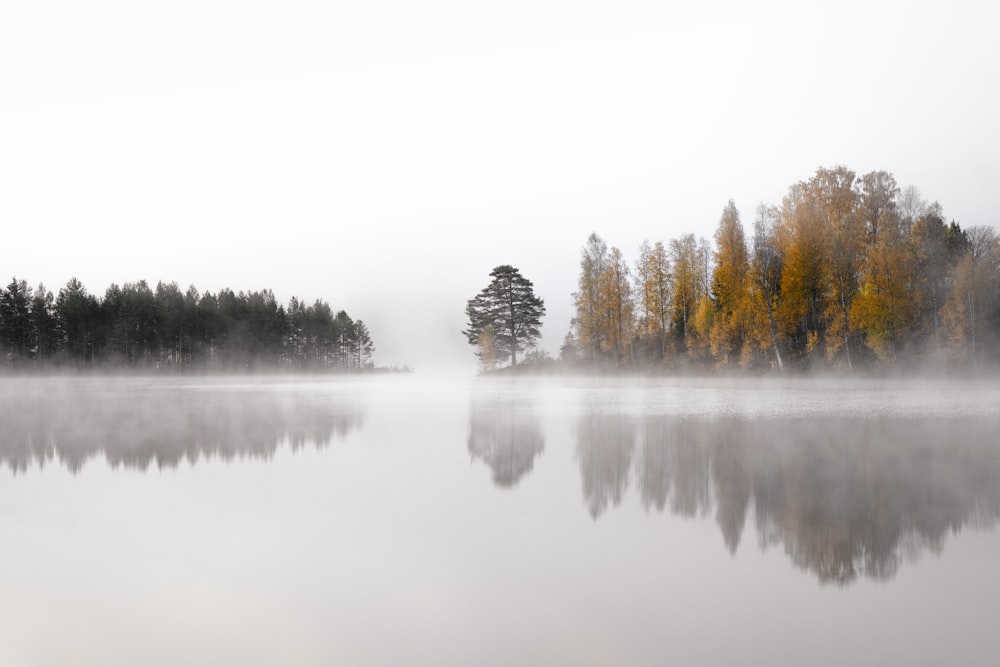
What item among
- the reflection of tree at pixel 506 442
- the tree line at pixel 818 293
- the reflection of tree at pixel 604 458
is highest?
the tree line at pixel 818 293

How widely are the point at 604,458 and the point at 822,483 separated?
411 cm

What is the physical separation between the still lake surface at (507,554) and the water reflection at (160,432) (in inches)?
10.5

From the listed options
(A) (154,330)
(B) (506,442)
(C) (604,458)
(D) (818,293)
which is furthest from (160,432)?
(A) (154,330)

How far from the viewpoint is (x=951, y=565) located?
589 cm

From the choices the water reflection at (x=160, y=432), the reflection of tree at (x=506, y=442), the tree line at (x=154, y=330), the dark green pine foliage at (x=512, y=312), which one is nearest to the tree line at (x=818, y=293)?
the dark green pine foliage at (x=512, y=312)

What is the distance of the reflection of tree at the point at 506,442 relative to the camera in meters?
11.3

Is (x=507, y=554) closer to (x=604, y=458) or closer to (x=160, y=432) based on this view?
(x=604, y=458)

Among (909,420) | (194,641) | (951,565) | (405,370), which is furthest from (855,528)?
(405,370)

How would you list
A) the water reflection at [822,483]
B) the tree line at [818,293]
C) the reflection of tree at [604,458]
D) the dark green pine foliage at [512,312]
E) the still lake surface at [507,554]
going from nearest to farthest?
1. the still lake surface at [507,554]
2. the water reflection at [822,483]
3. the reflection of tree at [604,458]
4. the tree line at [818,293]
5. the dark green pine foliage at [512,312]

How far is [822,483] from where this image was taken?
941 cm

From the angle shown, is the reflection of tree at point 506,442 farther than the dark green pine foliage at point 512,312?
No

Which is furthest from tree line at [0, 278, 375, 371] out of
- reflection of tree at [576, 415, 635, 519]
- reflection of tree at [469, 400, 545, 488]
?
reflection of tree at [576, 415, 635, 519]

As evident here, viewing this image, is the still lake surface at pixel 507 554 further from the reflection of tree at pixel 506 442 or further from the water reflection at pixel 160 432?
the water reflection at pixel 160 432

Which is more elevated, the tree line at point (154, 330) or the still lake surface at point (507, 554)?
the tree line at point (154, 330)
